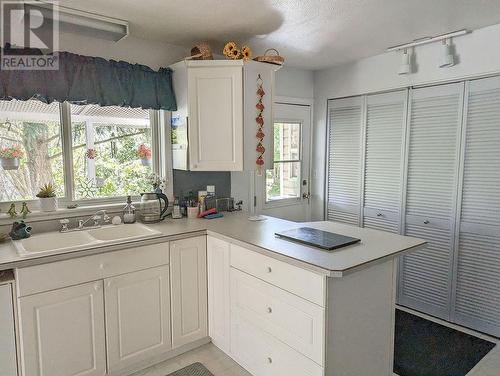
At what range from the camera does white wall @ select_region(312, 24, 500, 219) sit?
2.54 m

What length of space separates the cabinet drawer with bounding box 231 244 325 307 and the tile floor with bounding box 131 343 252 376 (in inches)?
27.1

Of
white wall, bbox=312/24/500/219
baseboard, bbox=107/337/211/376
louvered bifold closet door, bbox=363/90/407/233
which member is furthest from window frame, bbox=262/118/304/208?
baseboard, bbox=107/337/211/376

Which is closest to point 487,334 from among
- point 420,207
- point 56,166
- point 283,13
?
point 420,207

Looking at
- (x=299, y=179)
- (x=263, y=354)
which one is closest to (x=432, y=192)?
(x=299, y=179)

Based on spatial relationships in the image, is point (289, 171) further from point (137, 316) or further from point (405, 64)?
point (137, 316)

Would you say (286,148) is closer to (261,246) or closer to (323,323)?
(261,246)

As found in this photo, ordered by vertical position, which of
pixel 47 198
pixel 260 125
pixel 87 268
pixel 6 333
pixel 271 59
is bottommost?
pixel 6 333

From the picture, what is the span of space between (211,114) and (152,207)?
0.88m

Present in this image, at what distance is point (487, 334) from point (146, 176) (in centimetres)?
303

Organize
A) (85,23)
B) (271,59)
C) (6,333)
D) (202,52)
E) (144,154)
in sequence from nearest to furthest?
(6,333)
(85,23)
(202,52)
(271,59)
(144,154)

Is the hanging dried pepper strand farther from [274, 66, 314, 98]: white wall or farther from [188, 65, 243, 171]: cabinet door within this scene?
[274, 66, 314, 98]: white wall

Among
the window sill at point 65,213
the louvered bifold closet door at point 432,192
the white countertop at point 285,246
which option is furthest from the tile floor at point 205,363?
the louvered bifold closet door at point 432,192

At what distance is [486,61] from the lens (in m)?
2.54

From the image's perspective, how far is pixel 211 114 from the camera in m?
2.63
